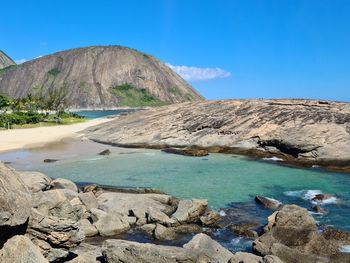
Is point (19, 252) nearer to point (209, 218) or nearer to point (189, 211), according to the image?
point (189, 211)

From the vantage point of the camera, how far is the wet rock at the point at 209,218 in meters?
20.6

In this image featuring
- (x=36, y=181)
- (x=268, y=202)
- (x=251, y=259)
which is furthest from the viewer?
(x=36, y=181)

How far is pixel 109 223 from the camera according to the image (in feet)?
63.6

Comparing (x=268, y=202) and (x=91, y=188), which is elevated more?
(x=268, y=202)

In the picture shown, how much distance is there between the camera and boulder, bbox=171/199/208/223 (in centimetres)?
2050

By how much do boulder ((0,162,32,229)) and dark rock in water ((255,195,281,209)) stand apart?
15.3m

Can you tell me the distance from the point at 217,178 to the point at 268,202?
8.44 m

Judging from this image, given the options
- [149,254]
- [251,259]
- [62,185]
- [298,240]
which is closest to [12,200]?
[149,254]

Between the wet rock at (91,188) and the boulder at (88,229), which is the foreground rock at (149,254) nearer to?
the boulder at (88,229)

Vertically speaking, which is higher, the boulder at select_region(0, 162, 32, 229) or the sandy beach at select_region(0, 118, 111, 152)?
the boulder at select_region(0, 162, 32, 229)

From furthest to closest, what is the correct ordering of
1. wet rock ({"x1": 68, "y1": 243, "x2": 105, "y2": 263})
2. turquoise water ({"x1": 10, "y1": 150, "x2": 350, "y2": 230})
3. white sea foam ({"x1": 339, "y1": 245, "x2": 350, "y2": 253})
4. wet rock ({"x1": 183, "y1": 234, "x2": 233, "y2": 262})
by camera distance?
1. turquoise water ({"x1": 10, "y1": 150, "x2": 350, "y2": 230})
2. white sea foam ({"x1": 339, "y1": 245, "x2": 350, "y2": 253})
3. wet rock ({"x1": 183, "y1": 234, "x2": 233, "y2": 262})
4. wet rock ({"x1": 68, "y1": 243, "x2": 105, "y2": 263})

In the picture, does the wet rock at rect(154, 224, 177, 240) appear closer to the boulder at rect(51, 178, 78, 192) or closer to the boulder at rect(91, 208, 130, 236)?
the boulder at rect(91, 208, 130, 236)

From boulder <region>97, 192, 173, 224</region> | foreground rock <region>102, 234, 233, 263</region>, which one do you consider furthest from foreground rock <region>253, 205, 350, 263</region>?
boulder <region>97, 192, 173, 224</region>

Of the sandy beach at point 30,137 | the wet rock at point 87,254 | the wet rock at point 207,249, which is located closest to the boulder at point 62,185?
the wet rock at point 87,254
